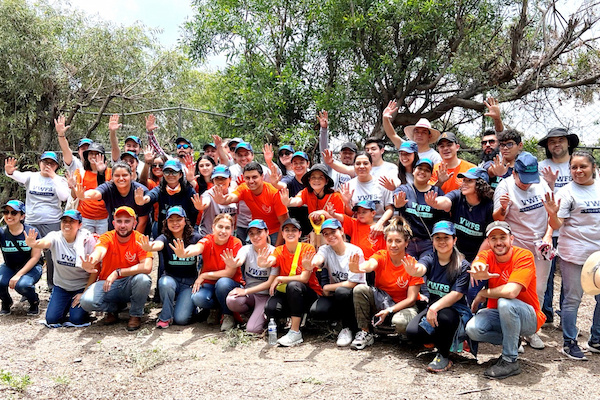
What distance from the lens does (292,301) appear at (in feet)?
16.3

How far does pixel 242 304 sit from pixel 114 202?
205 cm

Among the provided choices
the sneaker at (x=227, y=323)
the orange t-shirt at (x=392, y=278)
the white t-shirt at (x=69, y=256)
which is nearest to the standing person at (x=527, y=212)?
the orange t-shirt at (x=392, y=278)

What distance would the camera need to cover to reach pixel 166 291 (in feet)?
18.0

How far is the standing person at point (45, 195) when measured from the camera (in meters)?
6.46

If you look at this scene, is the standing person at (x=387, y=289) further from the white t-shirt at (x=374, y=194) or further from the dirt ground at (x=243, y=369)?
the white t-shirt at (x=374, y=194)

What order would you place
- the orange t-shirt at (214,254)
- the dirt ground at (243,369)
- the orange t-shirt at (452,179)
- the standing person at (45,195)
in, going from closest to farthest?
the dirt ground at (243,369) < the orange t-shirt at (452,179) < the orange t-shirt at (214,254) < the standing person at (45,195)

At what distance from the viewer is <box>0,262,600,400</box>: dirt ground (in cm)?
377

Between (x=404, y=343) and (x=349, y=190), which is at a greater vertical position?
(x=349, y=190)

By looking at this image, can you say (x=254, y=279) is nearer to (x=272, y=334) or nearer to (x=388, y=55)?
(x=272, y=334)

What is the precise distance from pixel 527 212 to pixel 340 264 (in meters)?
Result: 1.88

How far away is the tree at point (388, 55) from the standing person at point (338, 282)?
4961 millimetres

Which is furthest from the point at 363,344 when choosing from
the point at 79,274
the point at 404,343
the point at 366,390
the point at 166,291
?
the point at 79,274

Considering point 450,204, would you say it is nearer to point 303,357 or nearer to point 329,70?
point 303,357

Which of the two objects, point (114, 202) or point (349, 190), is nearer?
point (349, 190)
